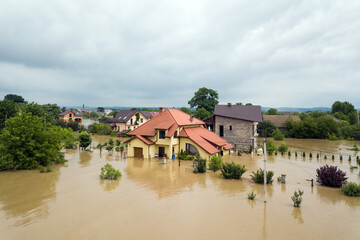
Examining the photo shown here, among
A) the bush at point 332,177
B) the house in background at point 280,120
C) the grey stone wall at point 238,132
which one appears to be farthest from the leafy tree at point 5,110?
the house in background at point 280,120

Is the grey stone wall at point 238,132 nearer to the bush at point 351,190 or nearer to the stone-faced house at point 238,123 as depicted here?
the stone-faced house at point 238,123

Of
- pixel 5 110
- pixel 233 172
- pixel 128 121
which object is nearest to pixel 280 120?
pixel 128 121

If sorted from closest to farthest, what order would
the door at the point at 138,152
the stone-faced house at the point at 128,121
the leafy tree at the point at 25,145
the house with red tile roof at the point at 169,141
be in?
1. the leafy tree at the point at 25,145
2. the house with red tile roof at the point at 169,141
3. the door at the point at 138,152
4. the stone-faced house at the point at 128,121

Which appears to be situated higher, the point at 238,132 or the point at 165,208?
the point at 238,132

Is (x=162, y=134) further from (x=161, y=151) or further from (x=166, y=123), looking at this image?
(x=161, y=151)

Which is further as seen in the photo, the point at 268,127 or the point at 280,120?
the point at 280,120
